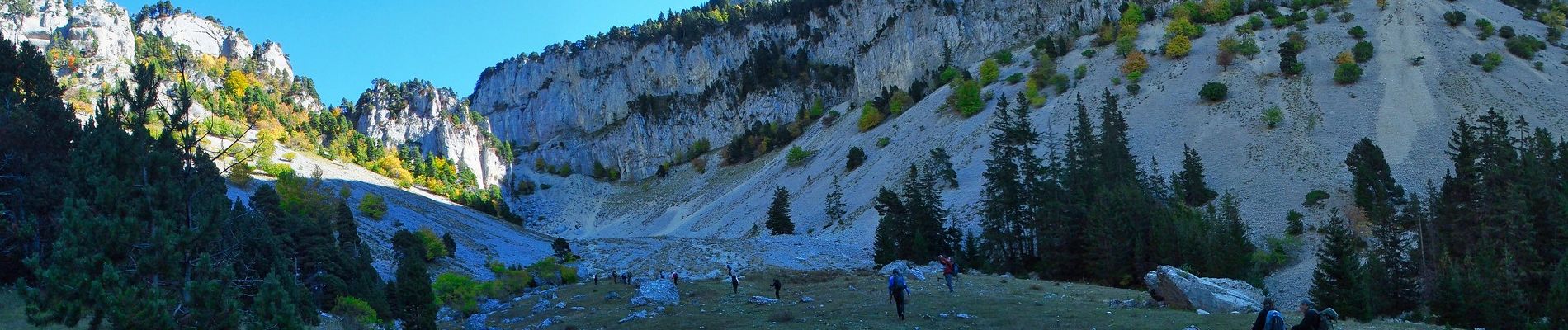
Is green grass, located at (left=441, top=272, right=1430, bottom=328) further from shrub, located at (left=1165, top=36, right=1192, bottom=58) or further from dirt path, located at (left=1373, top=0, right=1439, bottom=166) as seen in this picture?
shrub, located at (left=1165, top=36, right=1192, bottom=58)

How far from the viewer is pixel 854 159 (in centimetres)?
9462

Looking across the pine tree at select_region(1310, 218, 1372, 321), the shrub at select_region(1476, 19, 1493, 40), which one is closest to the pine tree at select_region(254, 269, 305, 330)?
the pine tree at select_region(1310, 218, 1372, 321)

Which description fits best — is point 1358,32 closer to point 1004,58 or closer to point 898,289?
point 1004,58

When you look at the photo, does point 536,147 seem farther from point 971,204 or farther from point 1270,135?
point 1270,135

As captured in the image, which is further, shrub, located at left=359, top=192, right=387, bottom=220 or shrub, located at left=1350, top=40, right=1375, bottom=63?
shrub, located at left=1350, top=40, right=1375, bottom=63

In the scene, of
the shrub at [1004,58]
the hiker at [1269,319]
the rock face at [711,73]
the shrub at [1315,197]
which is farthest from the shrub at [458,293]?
the rock face at [711,73]

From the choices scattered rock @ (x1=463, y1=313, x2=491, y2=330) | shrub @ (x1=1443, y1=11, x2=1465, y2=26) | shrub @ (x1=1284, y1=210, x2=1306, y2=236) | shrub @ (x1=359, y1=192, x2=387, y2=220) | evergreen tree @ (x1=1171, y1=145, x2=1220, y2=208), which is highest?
shrub @ (x1=1443, y1=11, x2=1465, y2=26)

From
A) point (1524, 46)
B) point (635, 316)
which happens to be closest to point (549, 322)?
point (635, 316)

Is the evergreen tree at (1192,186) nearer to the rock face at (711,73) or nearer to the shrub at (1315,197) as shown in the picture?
the shrub at (1315,197)

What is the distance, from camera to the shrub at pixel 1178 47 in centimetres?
9525

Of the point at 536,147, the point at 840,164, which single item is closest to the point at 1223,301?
the point at 840,164

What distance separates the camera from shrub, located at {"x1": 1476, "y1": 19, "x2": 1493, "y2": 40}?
84.8 metres

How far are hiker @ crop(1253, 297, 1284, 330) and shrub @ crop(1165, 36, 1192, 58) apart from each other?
90.0 metres

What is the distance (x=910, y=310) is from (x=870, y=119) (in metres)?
90.6
